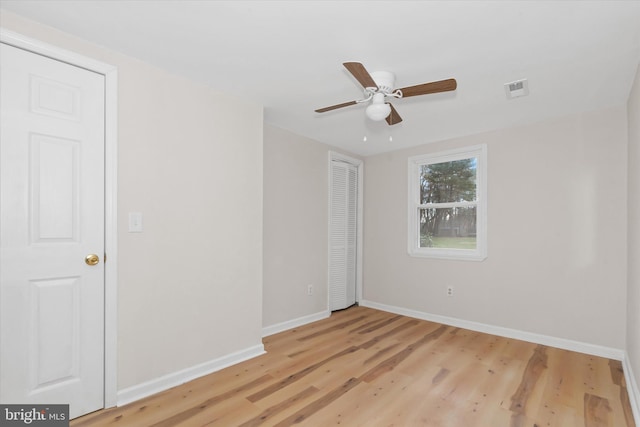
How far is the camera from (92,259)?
6.71 ft

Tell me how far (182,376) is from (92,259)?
3.69ft

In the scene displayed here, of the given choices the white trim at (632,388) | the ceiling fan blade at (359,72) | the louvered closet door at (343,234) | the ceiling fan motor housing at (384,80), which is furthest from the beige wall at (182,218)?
the white trim at (632,388)

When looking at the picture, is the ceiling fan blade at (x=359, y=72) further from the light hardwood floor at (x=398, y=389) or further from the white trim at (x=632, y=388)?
the white trim at (x=632, y=388)

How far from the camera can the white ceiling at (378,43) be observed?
1706 millimetres

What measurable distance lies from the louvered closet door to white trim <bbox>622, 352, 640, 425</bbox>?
3016 mm

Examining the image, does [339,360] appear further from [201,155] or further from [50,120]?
[50,120]

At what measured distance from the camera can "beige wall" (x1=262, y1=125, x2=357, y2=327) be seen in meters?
3.63

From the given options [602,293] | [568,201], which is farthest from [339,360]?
[568,201]

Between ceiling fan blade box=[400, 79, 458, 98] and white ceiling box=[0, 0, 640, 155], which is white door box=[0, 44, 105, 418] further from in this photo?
ceiling fan blade box=[400, 79, 458, 98]

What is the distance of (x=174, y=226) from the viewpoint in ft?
8.00

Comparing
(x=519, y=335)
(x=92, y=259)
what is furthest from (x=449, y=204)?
(x=92, y=259)

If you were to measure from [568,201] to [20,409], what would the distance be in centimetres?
467

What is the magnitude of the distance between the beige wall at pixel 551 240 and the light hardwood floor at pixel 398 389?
0.38 metres

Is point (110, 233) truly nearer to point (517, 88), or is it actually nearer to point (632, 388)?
point (517, 88)
